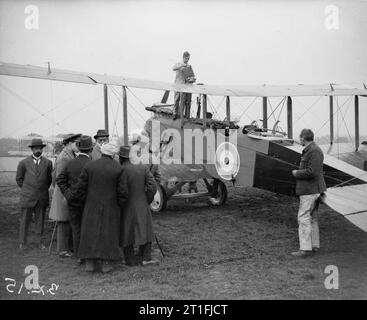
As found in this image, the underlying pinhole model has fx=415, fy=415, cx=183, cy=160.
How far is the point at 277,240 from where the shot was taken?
22.9ft

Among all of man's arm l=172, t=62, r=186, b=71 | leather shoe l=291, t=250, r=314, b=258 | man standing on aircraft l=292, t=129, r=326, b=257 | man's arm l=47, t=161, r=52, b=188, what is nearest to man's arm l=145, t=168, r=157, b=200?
man's arm l=47, t=161, r=52, b=188

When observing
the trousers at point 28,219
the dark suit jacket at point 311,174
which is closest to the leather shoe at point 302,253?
the dark suit jacket at point 311,174

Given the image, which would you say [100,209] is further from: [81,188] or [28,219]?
[28,219]

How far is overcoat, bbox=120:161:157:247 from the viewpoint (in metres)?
5.48

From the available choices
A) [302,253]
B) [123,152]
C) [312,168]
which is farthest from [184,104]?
[302,253]

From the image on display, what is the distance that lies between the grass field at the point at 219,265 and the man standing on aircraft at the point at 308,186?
0.92ft

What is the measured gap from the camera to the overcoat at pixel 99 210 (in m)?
5.21

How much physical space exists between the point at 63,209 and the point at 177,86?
4908 mm

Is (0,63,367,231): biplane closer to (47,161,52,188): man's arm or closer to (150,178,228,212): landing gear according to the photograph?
(150,178,228,212): landing gear

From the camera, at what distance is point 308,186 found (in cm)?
591

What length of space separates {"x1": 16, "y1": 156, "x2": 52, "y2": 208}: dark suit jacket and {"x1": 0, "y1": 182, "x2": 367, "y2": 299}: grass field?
2.56 ft
